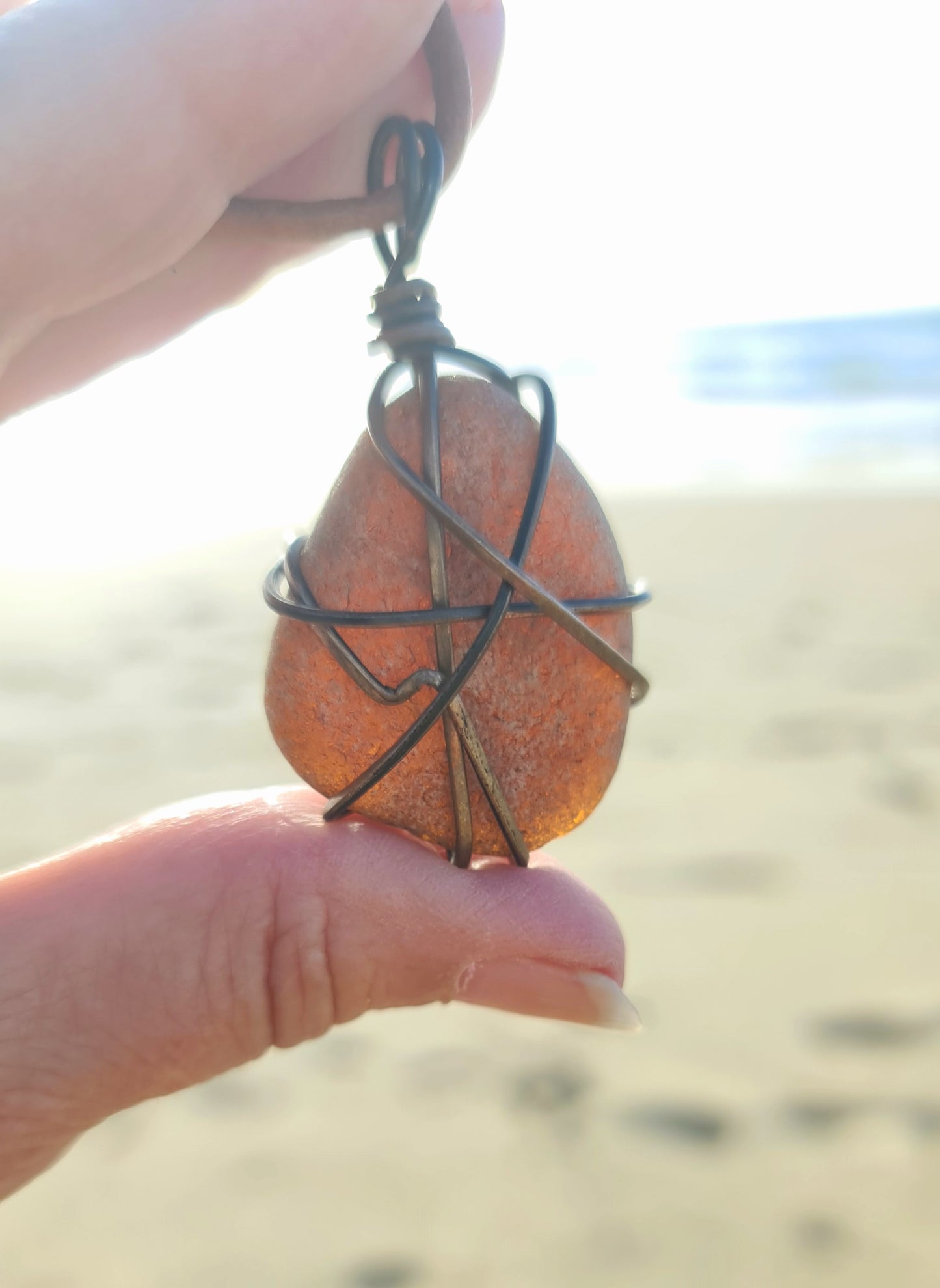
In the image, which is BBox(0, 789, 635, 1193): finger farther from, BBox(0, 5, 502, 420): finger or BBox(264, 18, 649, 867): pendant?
BBox(0, 5, 502, 420): finger

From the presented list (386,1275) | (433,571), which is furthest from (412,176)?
(386,1275)

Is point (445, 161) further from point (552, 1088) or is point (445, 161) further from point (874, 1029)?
point (874, 1029)

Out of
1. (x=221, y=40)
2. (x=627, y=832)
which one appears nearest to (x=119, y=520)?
(x=627, y=832)

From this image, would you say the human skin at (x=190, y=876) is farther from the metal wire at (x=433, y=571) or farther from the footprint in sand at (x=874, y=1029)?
the footprint in sand at (x=874, y=1029)

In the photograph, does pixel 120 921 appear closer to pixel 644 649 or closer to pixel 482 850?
pixel 482 850

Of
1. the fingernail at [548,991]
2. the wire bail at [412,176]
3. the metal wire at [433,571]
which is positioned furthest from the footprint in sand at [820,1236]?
the wire bail at [412,176]
